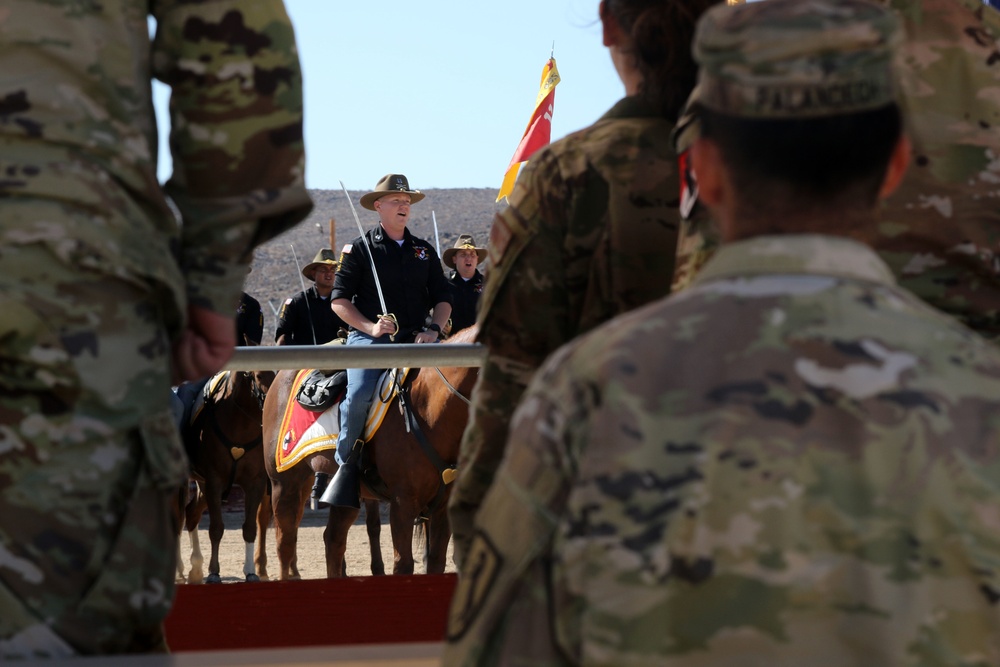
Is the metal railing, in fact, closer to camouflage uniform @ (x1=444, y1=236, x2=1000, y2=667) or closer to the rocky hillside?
camouflage uniform @ (x1=444, y1=236, x2=1000, y2=667)

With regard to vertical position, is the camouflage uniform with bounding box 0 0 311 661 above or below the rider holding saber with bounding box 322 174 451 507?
above

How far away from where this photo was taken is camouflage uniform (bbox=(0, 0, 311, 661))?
1729 mm

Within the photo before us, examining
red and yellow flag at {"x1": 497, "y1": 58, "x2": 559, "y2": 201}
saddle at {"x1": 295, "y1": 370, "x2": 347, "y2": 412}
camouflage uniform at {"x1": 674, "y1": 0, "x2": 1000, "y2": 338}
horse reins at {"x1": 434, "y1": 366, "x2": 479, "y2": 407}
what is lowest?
saddle at {"x1": 295, "y1": 370, "x2": 347, "y2": 412}

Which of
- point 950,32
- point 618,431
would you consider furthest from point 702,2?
point 618,431

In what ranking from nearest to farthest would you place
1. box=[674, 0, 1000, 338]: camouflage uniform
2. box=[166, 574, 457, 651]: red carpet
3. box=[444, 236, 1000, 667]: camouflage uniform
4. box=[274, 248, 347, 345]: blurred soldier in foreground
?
box=[444, 236, 1000, 667]: camouflage uniform, box=[674, 0, 1000, 338]: camouflage uniform, box=[166, 574, 457, 651]: red carpet, box=[274, 248, 347, 345]: blurred soldier in foreground

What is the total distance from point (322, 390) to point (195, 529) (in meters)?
2.84

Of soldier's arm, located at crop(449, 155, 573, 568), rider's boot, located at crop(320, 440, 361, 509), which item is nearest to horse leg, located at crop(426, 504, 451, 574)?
rider's boot, located at crop(320, 440, 361, 509)

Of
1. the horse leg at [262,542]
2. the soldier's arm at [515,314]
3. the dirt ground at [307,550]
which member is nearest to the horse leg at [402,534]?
the dirt ground at [307,550]

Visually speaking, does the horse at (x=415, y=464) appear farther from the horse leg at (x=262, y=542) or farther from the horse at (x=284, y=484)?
the horse leg at (x=262, y=542)

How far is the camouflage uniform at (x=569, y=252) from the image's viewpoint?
88.6 inches

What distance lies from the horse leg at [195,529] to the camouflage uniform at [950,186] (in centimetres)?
952

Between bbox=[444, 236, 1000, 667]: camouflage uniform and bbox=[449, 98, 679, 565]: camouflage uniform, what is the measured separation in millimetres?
1080

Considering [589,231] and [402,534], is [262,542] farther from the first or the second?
[589,231]

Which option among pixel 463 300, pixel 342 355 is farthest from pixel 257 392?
pixel 342 355
